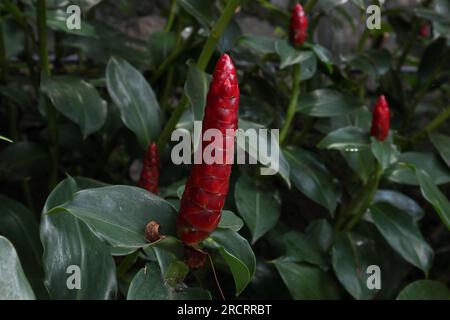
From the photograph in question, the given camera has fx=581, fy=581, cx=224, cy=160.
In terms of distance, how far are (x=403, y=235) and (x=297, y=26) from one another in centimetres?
51

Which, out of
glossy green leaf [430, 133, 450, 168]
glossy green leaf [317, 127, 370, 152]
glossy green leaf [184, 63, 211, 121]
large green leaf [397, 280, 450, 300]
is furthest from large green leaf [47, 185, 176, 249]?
glossy green leaf [430, 133, 450, 168]

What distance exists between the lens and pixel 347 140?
4.11ft

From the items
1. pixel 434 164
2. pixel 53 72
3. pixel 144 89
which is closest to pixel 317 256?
pixel 434 164

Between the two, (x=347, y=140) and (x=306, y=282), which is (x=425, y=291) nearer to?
(x=306, y=282)

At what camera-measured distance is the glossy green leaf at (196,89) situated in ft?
3.60

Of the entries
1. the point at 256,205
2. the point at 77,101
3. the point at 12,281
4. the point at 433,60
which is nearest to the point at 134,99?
the point at 77,101

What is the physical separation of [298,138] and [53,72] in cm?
72

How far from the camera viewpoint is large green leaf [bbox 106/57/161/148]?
1.19 m

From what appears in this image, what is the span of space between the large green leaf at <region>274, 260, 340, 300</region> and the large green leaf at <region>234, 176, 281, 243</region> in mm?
95

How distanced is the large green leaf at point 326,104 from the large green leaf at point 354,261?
0.29 meters

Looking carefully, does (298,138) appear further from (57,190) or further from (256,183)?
(57,190)

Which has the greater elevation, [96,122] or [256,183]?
[96,122]

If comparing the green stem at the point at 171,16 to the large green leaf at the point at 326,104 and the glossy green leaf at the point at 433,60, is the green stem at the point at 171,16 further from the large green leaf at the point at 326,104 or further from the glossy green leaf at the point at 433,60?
the glossy green leaf at the point at 433,60
